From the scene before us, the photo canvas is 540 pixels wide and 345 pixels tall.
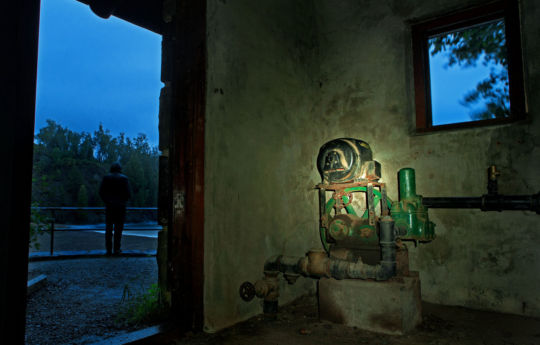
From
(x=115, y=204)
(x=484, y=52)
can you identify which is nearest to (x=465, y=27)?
(x=484, y=52)

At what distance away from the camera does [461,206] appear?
2734 millimetres

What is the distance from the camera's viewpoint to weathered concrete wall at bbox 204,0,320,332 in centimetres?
240

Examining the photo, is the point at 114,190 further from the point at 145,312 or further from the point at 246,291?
the point at 246,291

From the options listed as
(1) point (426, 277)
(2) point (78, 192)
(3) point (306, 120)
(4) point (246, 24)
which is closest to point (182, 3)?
(4) point (246, 24)

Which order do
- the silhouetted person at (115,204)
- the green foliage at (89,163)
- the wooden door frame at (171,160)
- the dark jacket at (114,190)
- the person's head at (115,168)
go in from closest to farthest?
1. the wooden door frame at (171,160)
2. the silhouetted person at (115,204)
3. the dark jacket at (114,190)
4. the person's head at (115,168)
5. the green foliage at (89,163)

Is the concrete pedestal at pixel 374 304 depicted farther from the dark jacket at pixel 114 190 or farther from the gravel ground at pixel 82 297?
the dark jacket at pixel 114 190

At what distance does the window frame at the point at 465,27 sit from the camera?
8.96 ft

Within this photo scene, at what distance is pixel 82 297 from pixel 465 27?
453 cm

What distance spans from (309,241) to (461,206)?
1460mm

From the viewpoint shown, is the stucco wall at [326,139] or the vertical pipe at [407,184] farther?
the vertical pipe at [407,184]

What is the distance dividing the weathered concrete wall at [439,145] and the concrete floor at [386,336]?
0.86 ft

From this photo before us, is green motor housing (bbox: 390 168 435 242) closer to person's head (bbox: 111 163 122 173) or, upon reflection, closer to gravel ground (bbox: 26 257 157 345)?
gravel ground (bbox: 26 257 157 345)

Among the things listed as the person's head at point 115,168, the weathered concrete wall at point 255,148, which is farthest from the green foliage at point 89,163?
the weathered concrete wall at point 255,148

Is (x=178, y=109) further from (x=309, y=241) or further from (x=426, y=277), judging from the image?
(x=426, y=277)
